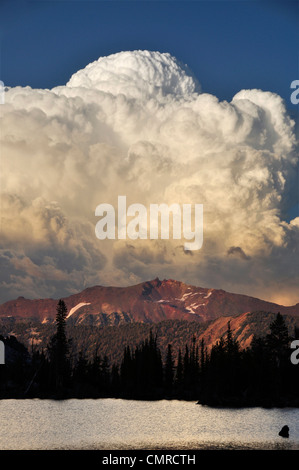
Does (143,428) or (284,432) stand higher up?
(143,428)

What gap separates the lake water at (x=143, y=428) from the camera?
103 metres

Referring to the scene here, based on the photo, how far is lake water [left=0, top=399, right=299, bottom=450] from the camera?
338 ft

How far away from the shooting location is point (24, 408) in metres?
165

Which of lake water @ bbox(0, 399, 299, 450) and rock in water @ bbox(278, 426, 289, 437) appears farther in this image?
rock in water @ bbox(278, 426, 289, 437)

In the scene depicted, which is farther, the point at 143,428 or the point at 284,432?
the point at 143,428

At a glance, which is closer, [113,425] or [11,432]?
[11,432]

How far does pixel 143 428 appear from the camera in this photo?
124 m

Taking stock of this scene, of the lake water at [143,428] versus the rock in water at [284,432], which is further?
the rock in water at [284,432]
